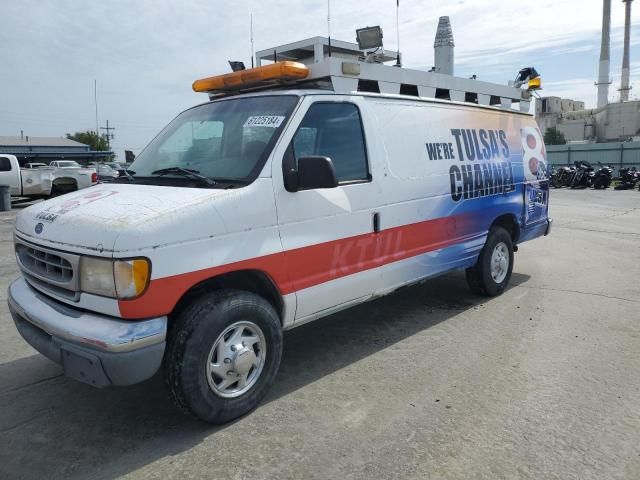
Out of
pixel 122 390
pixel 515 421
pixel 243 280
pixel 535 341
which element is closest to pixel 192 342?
pixel 243 280

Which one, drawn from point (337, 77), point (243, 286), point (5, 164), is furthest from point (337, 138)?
point (5, 164)

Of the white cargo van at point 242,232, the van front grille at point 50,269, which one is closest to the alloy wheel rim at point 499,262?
the white cargo van at point 242,232

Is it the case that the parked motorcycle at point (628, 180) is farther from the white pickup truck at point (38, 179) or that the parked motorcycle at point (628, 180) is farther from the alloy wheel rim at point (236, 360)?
the alloy wheel rim at point (236, 360)

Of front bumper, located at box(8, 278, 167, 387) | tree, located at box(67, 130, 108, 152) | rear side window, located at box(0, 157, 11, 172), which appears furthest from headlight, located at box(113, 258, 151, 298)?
tree, located at box(67, 130, 108, 152)

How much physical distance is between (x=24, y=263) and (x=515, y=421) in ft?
11.4

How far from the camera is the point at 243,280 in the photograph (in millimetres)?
3516

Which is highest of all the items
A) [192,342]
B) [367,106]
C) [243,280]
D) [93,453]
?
[367,106]

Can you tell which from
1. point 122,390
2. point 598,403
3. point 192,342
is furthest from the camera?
point 122,390

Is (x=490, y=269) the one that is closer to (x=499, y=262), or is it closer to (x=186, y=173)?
(x=499, y=262)

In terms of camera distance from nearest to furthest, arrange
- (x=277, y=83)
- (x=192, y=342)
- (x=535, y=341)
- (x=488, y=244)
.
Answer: (x=192, y=342)
(x=277, y=83)
(x=535, y=341)
(x=488, y=244)

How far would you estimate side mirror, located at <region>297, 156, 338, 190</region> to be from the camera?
11.2 feet

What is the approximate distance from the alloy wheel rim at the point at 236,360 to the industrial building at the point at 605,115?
86186 mm

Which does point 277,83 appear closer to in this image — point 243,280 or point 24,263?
point 243,280

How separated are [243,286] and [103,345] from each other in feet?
3.35
